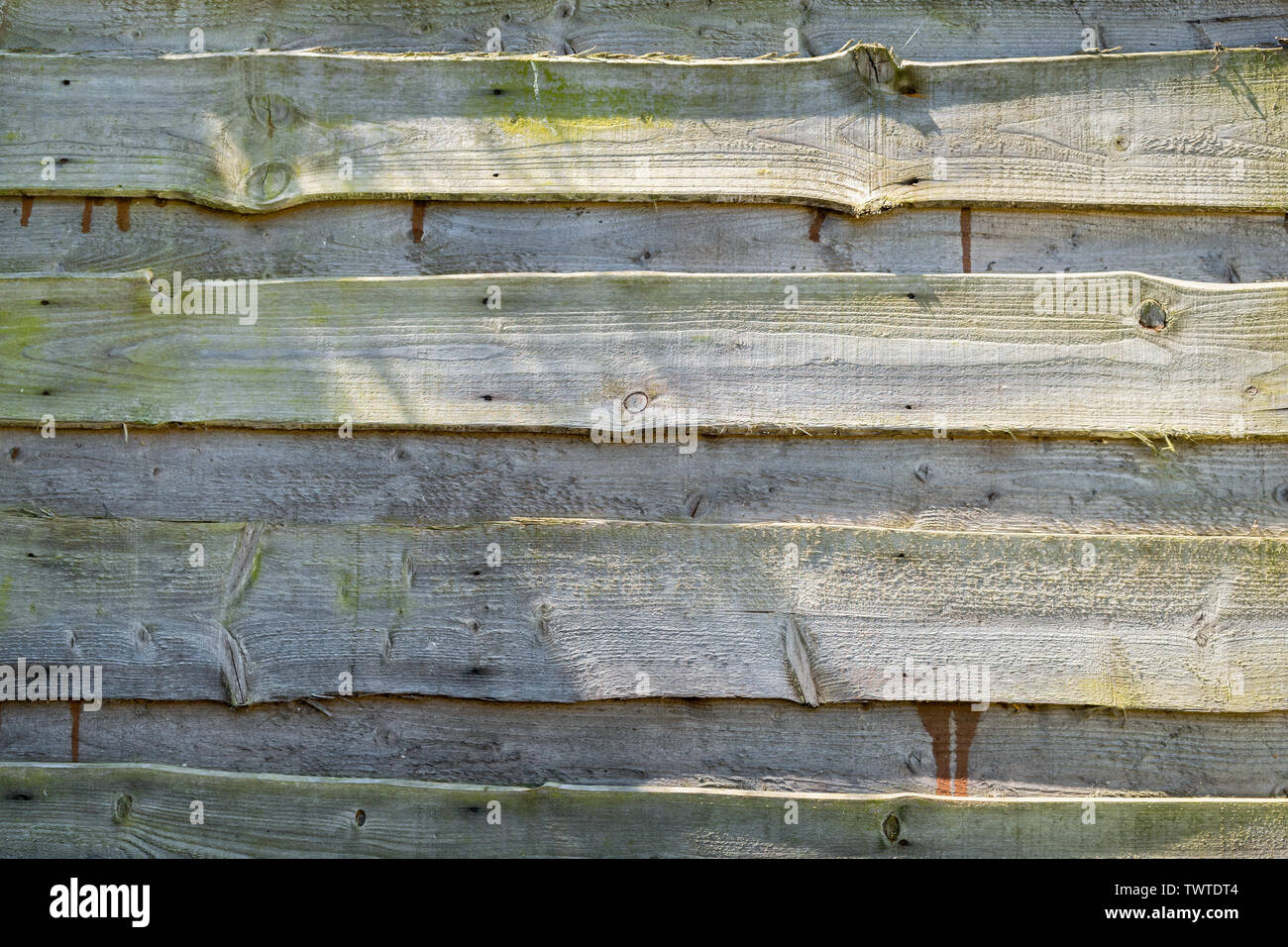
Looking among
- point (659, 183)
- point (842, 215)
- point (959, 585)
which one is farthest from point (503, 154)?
point (959, 585)

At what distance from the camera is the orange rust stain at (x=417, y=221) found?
256 centimetres

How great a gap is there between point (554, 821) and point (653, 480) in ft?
3.14

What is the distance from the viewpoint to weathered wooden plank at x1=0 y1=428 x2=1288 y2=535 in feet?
7.97

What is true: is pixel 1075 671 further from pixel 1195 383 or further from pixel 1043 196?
pixel 1043 196

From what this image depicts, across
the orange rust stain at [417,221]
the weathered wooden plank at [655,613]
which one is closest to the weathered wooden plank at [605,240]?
the orange rust stain at [417,221]

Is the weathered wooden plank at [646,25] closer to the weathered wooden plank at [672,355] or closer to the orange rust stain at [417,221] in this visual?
the orange rust stain at [417,221]

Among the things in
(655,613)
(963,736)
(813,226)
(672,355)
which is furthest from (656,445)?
(963,736)

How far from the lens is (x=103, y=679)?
238 centimetres

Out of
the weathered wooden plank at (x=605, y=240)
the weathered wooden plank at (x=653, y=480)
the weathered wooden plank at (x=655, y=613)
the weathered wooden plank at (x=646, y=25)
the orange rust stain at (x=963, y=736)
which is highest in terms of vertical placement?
the weathered wooden plank at (x=646, y=25)

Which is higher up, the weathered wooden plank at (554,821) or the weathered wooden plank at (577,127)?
the weathered wooden plank at (577,127)

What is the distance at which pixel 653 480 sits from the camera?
8.07 ft

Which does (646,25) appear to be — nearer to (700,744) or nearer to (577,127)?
(577,127)

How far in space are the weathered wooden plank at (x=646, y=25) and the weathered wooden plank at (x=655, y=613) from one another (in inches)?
56.5

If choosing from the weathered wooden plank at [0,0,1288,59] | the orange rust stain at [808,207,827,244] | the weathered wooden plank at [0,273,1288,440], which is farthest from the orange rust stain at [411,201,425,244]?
the orange rust stain at [808,207,827,244]
